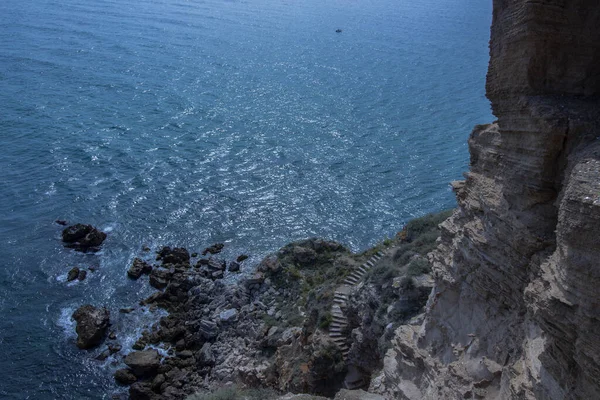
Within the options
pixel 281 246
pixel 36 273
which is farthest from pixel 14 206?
pixel 281 246

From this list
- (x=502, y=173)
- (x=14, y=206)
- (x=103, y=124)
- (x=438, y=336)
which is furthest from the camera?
(x=103, y=124)

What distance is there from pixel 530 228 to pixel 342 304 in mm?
18106

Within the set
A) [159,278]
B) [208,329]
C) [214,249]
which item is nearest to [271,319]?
[208,329]

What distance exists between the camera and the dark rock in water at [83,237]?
4162 cm

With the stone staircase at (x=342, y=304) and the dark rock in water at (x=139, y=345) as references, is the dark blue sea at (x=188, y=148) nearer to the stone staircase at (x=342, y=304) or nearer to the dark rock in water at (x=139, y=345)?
the dark rock in water at (x=139, y=345)

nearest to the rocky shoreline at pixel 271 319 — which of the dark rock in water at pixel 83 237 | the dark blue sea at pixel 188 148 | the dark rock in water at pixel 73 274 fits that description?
the dark blue sea at pixel 188 148

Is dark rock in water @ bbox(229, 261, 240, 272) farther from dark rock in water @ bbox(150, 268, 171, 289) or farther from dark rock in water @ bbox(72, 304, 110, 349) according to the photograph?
dark rock in water @ bbox(72, 304, 110, 349)

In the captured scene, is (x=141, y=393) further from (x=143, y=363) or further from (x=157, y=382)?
(x=143, y=363)

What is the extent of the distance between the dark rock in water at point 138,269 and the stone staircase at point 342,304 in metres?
17.1

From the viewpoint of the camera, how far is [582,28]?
37.3 feet

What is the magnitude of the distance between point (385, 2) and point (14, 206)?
115768 millimetres

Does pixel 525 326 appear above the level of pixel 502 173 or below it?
below

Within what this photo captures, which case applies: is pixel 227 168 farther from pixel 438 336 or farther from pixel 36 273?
pixel 438 336

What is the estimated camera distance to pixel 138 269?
39344mm
